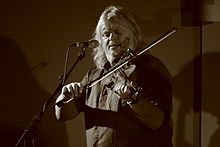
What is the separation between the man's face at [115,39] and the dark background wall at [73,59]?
1.81 feet

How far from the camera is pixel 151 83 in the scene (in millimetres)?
2031

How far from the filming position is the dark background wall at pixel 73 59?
9.00 ft

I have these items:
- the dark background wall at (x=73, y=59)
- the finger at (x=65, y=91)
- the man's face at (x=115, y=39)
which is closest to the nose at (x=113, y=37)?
the man's face at (x=115, y=39)
